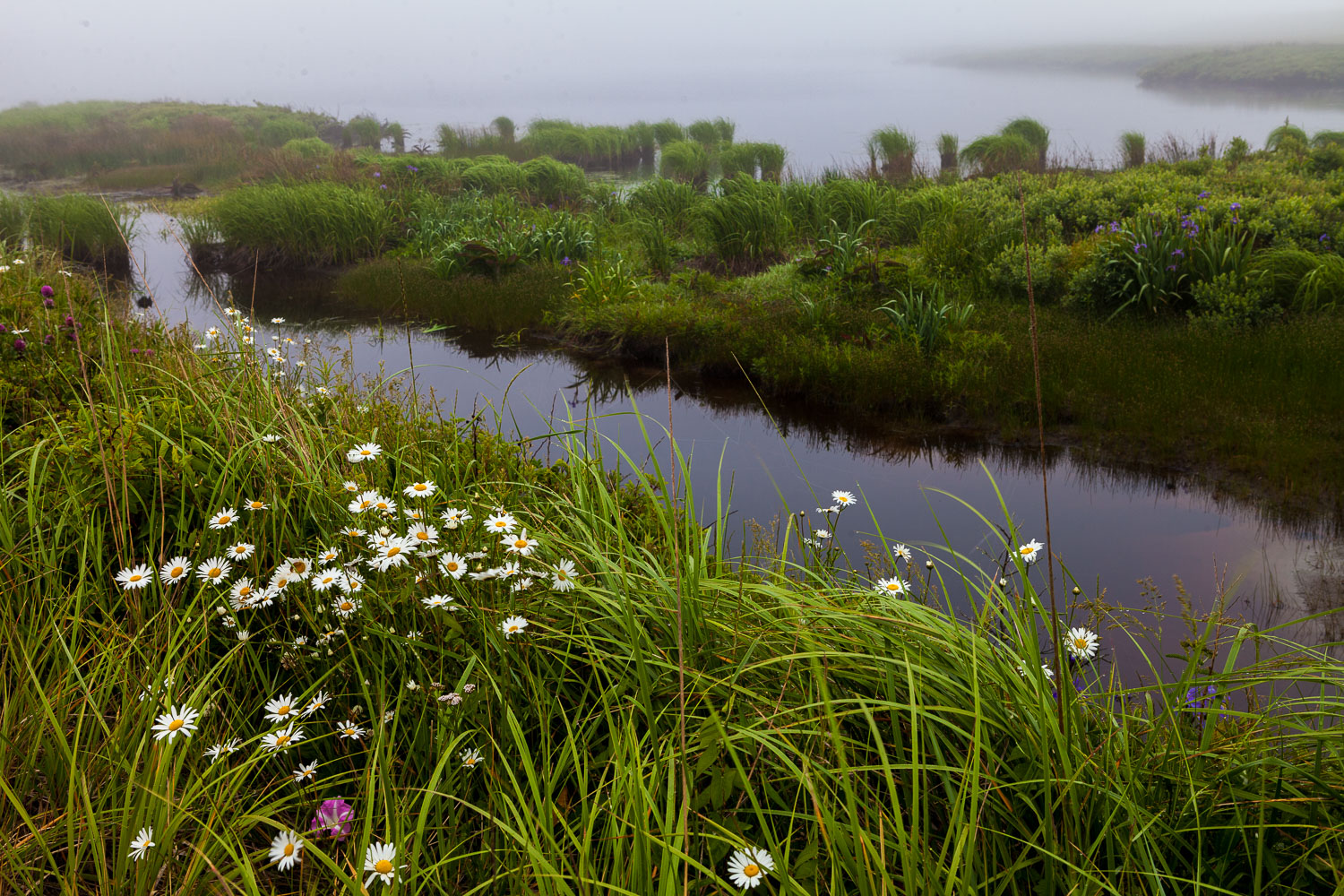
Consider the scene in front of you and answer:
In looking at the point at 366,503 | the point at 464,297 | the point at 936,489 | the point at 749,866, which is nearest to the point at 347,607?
the point at 366,503

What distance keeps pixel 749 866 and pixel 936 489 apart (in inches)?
95.2

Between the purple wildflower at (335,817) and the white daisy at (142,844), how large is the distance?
27cm

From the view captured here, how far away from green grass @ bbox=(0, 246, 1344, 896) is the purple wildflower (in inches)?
2.2

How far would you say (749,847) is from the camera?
1.46m

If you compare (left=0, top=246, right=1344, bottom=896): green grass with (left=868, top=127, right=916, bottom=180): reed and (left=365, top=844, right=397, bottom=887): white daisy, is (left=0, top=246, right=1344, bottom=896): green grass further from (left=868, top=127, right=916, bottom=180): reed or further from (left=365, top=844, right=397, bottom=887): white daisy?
(left=868, top=127, right=916, bottom=180): reed

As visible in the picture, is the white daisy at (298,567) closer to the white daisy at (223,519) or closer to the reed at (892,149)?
the white daisy at (223,519)

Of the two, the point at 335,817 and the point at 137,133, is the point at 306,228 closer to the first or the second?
the point at 335,817

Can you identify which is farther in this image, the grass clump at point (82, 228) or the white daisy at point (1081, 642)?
the grass clump at point (82, 228)

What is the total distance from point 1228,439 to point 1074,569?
6.39 ft

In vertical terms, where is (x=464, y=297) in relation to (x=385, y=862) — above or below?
above

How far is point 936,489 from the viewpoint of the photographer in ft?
11.7

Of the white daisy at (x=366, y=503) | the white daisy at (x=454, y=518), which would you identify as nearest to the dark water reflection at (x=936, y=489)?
the white daisy at (x=454, y=518)

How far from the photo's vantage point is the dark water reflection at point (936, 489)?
3.73 meters

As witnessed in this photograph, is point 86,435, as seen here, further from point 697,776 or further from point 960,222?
point 960,222
